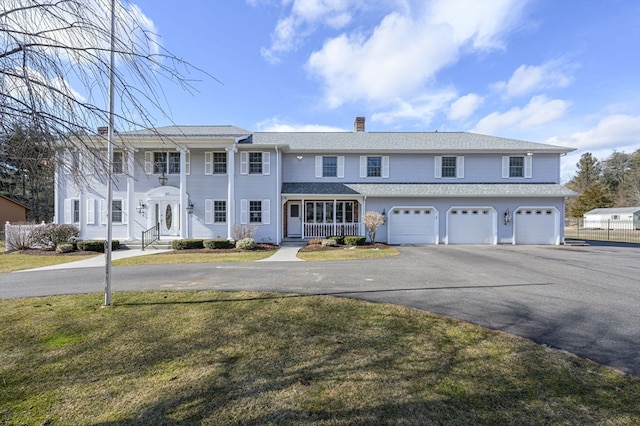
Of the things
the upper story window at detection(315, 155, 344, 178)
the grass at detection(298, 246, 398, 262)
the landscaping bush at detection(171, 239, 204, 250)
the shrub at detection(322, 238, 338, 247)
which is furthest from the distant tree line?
the landscaping bush at detection(171, 239, 204, 250)

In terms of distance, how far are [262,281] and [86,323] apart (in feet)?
12.2

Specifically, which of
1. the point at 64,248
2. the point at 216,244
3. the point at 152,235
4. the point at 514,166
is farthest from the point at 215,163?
the point at 514,166

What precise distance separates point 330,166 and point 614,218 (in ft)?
155

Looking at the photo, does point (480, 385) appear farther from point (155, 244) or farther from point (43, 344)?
point (155, 244)

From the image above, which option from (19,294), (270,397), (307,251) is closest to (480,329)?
(270,397)

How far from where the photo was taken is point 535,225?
17.3 meters

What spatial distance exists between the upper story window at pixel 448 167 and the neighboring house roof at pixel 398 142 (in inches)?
24.1

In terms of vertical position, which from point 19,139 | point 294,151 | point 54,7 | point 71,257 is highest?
point 294,151

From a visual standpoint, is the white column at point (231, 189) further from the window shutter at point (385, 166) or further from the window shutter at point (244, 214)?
the window shutter at point (385, 166)

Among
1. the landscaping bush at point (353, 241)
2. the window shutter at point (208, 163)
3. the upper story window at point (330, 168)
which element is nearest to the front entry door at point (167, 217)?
the window shutter at point (208, 163)

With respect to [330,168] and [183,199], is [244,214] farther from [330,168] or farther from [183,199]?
[330,168]

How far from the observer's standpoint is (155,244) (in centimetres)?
1584

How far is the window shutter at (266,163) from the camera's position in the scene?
17.0 metres

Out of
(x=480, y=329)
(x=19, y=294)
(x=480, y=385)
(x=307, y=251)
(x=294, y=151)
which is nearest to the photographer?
(x=480, y=385)
